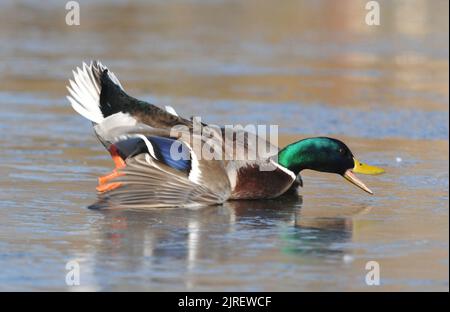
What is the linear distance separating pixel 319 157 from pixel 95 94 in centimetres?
172

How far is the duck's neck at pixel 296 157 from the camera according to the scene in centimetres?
805

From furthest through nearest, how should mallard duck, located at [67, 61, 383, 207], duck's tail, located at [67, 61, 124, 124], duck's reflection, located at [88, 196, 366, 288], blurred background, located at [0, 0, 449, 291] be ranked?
duck's tail, located at [67, 61, 124, 124], mallard duck, located at [67, 61, 383, 207], duck's reflection, located at [88, 196, 366, 288], blurred background, located at [0, 0, 449, 291]

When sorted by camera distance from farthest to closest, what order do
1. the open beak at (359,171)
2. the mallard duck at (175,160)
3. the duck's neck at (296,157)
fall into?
the open beak at (359,171)
the duck's neck at (296,157)
the mallard duck at (175,160)

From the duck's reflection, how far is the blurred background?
0.02m

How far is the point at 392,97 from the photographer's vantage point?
1316cm

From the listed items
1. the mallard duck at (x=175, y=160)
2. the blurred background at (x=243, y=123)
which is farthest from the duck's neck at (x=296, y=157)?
the blurred background at (x=243, y=123)

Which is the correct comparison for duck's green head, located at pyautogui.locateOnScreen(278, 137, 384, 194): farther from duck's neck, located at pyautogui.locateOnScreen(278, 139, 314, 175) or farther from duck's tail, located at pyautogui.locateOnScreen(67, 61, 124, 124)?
duck's tail, located at pyautogui.locateOnScreen(67, 61, 124, 124)

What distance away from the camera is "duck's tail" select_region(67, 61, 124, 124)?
Result: 8.44 meters

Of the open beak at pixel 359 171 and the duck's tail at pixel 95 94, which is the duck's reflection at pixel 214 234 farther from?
the duck's tail at pixel 95 94

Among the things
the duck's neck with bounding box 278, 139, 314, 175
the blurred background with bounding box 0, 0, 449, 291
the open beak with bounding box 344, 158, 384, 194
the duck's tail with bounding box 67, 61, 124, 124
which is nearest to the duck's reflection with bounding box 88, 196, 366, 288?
the blurred background with bounding box 0, 0, 449, 291

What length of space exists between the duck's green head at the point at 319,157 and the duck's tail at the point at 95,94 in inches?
51.4

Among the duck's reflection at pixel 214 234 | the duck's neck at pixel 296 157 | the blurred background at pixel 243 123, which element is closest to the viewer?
the blurred background at pixel 243 123

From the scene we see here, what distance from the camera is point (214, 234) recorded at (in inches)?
274

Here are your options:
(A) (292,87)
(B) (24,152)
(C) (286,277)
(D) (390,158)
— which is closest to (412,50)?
(A) (292,87)
